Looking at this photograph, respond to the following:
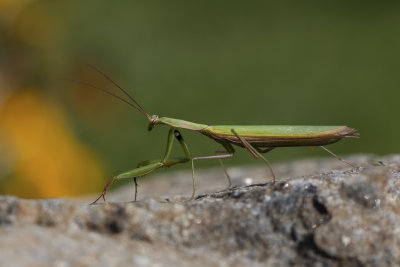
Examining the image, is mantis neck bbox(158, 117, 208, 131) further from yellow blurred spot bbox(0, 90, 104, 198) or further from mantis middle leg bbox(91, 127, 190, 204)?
yellow blurred spot bbox(0, 90, 104, 198)

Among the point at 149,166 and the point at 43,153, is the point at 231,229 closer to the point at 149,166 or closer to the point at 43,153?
the point at 149,166

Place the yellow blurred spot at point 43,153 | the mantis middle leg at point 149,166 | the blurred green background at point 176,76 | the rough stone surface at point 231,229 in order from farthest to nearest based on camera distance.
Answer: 1. the blurred green background at point 176,76
2. the yellow blurred spot at point 43,153
3. the mantis middle leg at point 149,166
4. the rough stone surface at point 231,229

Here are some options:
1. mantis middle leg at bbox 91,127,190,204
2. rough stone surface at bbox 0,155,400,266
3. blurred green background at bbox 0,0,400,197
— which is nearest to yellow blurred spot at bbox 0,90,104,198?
blurred green background at bbox 0,0,400,197

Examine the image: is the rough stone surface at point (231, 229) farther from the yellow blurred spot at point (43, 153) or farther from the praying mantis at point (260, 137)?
the yellow blurred spot at point (43, 153)

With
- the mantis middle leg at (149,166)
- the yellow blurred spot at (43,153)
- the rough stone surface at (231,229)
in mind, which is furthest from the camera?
the yellow blurred spot at (43,153)

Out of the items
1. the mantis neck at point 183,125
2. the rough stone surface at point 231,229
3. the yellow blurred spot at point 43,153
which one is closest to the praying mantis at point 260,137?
the mantis neck at point 183,125

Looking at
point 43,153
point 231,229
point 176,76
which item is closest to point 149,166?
point 231,229

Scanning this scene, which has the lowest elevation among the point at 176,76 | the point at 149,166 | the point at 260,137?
the point at 149,166
